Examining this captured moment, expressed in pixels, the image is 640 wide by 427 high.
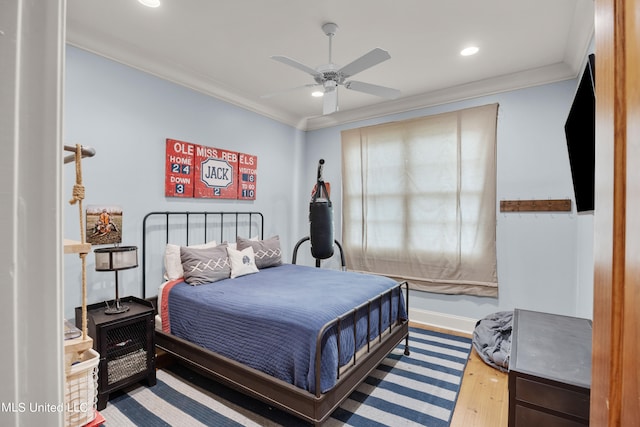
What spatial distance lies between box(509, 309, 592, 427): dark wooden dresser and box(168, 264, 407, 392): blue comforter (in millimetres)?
925

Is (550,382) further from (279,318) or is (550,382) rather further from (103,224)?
(103,224)

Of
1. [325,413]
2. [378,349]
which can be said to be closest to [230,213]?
[378,349]

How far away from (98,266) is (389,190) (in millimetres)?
3096

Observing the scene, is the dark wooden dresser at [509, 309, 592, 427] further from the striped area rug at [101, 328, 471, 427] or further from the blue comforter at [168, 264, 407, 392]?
the blue comforter at [168, 264, 407, 392]

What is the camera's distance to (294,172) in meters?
4.71

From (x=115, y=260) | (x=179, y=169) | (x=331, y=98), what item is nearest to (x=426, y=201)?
(x=331, y=98)

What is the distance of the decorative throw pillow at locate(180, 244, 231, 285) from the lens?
273 cm

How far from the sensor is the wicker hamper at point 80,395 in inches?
36.4

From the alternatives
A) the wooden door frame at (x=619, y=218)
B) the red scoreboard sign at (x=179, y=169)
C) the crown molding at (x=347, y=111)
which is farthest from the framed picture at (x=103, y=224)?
the wooden door frame at (x=619, y=218)

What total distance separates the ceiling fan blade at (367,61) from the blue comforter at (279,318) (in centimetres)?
160

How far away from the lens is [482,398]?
2.18 metres

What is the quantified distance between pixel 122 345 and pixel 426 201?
3256 mm

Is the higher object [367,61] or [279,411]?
[367,61]

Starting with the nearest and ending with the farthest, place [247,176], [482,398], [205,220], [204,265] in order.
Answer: [482,398] < [204,265] < [205,220] < [247,176]
